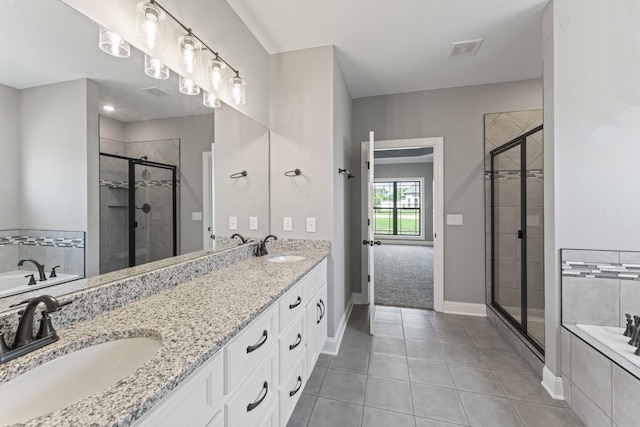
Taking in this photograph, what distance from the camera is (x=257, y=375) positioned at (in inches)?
42.6

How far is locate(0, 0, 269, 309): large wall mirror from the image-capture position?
0.83m

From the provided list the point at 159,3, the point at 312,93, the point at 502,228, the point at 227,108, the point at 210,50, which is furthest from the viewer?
the point at 502,228

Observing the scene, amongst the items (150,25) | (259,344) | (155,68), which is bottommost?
(259,344)

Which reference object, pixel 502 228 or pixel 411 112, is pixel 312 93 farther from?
pixel 502 228

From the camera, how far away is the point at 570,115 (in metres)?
1.75

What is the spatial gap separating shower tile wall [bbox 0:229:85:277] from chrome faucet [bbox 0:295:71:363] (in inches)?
7.4

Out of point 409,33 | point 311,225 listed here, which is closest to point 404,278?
point 311,225

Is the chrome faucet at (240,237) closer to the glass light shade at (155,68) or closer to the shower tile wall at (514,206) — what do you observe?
the glass light shade at (155,68)

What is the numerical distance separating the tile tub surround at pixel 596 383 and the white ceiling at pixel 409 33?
2343 millimetres

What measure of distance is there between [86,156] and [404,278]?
4591 millimetres

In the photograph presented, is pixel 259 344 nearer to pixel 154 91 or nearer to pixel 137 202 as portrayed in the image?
pixel 137 202

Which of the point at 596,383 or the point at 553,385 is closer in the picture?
the point at 596,383

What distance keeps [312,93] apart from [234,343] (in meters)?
2.12

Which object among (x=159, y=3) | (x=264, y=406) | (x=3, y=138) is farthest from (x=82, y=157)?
(x=264, y=406)
